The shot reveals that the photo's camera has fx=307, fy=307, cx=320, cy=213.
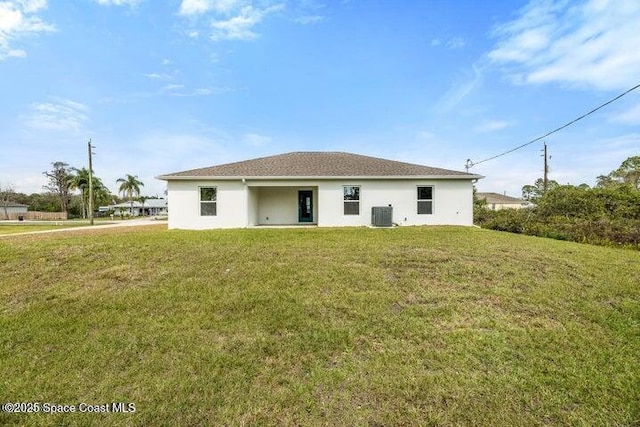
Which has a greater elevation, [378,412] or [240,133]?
[240,133]

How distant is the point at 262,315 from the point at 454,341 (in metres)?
2.54

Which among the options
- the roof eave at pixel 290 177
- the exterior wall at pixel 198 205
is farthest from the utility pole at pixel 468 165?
the exterior wall at pixel 198 205

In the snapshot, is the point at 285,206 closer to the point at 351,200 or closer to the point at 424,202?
the point at 351,200

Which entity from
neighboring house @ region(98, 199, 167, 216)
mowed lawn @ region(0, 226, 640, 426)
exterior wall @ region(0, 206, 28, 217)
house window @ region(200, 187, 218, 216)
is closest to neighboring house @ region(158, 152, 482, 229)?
house window @ region(200, 187, 218, 216)

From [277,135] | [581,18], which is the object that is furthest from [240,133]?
[581,18]

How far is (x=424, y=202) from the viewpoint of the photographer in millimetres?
15023

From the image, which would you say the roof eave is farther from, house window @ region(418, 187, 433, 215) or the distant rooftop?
the distant rooftop

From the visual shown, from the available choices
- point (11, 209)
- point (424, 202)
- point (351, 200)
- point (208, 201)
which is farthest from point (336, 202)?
point (11, 209)

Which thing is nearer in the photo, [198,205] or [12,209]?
[198,205]

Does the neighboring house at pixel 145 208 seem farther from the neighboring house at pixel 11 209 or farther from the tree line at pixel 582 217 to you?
the tree line at pixel 582 217

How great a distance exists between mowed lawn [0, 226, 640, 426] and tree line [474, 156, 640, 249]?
6105mm

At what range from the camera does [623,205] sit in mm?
15078

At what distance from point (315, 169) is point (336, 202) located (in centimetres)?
202

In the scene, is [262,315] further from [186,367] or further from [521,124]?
[521,124]
